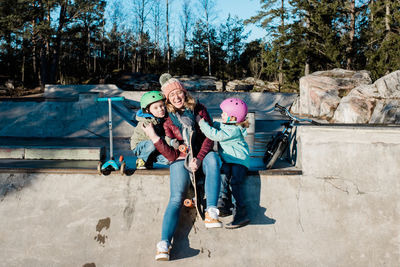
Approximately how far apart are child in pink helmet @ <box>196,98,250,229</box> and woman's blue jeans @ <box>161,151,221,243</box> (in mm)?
187

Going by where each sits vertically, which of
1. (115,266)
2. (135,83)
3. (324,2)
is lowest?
(115,266)

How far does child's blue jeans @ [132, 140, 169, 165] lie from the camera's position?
3.37 meters

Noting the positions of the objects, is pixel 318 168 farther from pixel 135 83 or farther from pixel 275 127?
pixel 135 83

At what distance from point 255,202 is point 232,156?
23.2 inches

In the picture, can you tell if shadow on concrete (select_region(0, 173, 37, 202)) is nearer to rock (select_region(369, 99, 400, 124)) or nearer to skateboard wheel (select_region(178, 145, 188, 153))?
skateboard wheel (select_region(178, 145, 188, 153))

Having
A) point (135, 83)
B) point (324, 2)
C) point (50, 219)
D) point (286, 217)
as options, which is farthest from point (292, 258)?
point (135, 83)

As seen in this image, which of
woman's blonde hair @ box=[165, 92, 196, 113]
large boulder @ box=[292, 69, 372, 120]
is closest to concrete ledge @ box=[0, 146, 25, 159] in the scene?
woman's blonde hair @ box=[165, 92, 196, 113]

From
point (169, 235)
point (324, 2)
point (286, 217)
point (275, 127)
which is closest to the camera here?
point (169, 235)

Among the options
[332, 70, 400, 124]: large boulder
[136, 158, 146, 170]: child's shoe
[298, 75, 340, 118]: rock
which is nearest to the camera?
[136, 158, 146, 170]: child's shoe

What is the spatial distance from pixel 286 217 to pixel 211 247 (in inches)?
34.2

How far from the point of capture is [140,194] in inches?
128

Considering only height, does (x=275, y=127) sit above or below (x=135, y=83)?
below

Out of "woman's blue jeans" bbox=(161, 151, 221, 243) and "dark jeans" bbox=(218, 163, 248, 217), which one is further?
"dark jeans" bbox=(218, 163, 248, 217)

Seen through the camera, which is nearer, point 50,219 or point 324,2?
point 50,219
